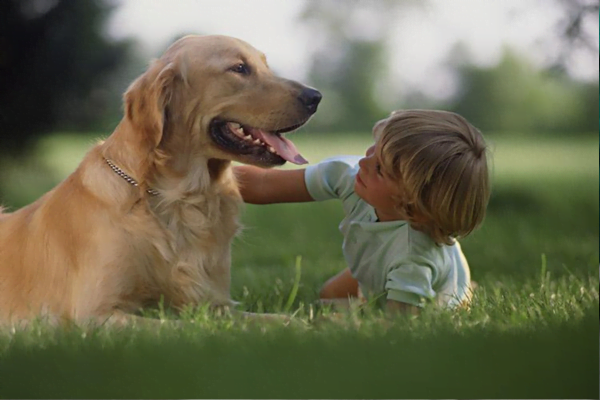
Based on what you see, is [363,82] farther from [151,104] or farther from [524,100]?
[151,104]

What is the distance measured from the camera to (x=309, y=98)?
2.36m

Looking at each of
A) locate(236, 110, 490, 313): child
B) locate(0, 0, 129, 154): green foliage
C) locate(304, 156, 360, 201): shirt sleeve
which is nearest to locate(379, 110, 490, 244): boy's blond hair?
locate(236, 110, 490, 313): child

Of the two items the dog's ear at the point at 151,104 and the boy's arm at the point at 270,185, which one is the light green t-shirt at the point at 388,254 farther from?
the dog's ear at the point at 151,104

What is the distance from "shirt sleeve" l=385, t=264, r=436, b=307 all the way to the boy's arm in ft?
1.62

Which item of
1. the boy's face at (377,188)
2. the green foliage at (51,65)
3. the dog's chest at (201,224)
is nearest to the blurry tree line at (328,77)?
the green foliage at (51,65)

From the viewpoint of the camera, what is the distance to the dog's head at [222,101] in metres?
2.35

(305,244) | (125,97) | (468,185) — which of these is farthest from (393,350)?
(305,244)

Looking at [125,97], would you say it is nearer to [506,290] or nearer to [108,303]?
[108,303]

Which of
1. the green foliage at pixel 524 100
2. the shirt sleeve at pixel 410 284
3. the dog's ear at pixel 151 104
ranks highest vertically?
the green foliage at pixel 524 100

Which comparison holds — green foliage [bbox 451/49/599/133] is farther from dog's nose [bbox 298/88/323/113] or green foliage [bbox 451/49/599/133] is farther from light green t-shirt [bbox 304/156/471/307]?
dog's nose [bbox 298/88/323/113]

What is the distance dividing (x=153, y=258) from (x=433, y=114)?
91 centimetres

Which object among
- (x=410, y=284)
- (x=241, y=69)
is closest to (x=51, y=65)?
(x=241, y=69)

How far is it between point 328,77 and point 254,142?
609mm

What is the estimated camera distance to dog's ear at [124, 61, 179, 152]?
7.50ft
